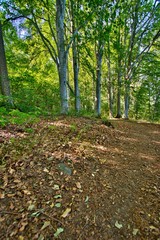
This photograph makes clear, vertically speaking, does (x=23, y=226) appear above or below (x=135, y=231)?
above

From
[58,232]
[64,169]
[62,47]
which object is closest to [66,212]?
[58,232]

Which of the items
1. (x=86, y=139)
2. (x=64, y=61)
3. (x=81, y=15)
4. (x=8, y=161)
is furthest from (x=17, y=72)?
(x=8, y=161)

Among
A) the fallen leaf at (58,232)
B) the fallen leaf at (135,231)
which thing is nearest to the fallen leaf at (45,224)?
the fallen leaf at (58,232)

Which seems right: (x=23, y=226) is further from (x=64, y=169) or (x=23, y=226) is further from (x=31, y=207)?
(x=64, y=169)

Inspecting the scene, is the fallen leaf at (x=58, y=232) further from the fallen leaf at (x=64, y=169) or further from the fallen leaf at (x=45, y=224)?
the fallen leaf at (x=64, y=169)

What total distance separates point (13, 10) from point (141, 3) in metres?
6.97

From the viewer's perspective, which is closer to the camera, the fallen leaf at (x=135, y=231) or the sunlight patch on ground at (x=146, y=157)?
the fallen leaf at (x=135, y=231)

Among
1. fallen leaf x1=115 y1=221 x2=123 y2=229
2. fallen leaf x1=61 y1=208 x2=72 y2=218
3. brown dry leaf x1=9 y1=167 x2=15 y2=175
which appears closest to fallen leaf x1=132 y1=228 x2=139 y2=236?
fallen leaf x1=115 y1=221 x2=123 y2=229

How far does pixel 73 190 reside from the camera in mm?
2309

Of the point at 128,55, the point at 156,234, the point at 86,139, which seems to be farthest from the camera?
the point at 128,55

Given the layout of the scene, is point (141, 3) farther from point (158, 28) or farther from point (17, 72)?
point (17, 72)

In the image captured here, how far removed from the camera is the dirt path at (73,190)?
1.73 meters

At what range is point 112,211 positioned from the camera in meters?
2.02

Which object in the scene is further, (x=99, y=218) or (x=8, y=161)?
(x=8, y=161)
